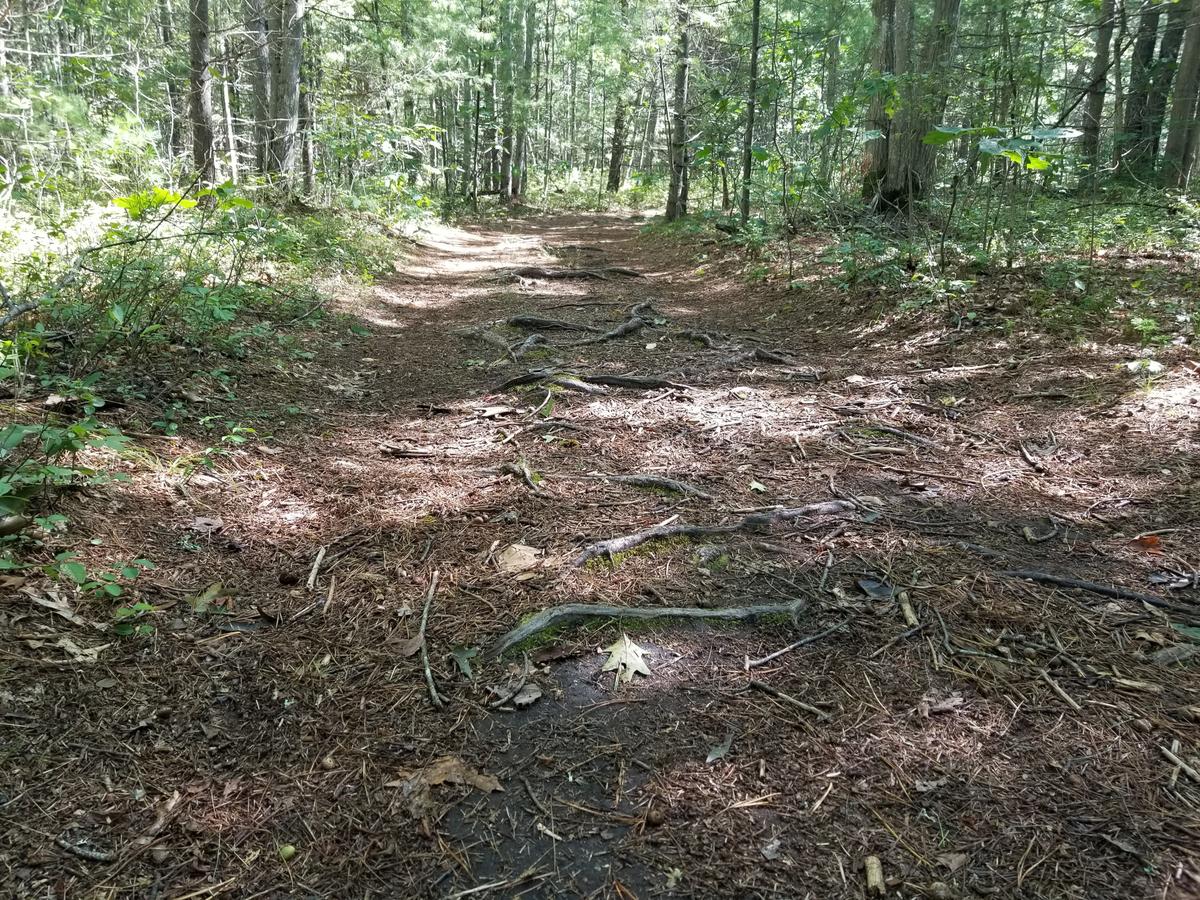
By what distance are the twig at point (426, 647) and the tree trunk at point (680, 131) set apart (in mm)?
14374

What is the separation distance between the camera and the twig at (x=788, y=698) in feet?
7.34

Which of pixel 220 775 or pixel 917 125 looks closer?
pixel 220 775

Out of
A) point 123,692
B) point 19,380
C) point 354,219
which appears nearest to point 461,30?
point 354,219

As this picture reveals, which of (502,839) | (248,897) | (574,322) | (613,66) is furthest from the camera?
(613,66)

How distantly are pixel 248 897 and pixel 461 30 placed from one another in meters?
24.8

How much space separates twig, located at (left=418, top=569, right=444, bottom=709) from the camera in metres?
2.37

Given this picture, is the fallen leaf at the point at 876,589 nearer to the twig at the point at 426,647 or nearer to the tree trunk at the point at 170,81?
the twig at the point at 426,647

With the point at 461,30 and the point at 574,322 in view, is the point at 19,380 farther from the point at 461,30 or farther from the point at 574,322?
the point at 461,30

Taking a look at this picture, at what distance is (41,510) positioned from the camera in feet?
9.50

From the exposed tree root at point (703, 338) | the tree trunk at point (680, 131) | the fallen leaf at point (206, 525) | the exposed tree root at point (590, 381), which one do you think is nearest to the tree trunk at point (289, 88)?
the tree trunk at point (680, 131)

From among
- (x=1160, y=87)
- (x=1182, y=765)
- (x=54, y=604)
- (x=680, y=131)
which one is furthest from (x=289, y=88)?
(x=1160, y=87)

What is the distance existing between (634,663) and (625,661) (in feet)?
0.11

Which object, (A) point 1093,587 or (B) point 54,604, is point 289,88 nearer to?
(B) point 54,604

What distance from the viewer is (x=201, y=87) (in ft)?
31.2
